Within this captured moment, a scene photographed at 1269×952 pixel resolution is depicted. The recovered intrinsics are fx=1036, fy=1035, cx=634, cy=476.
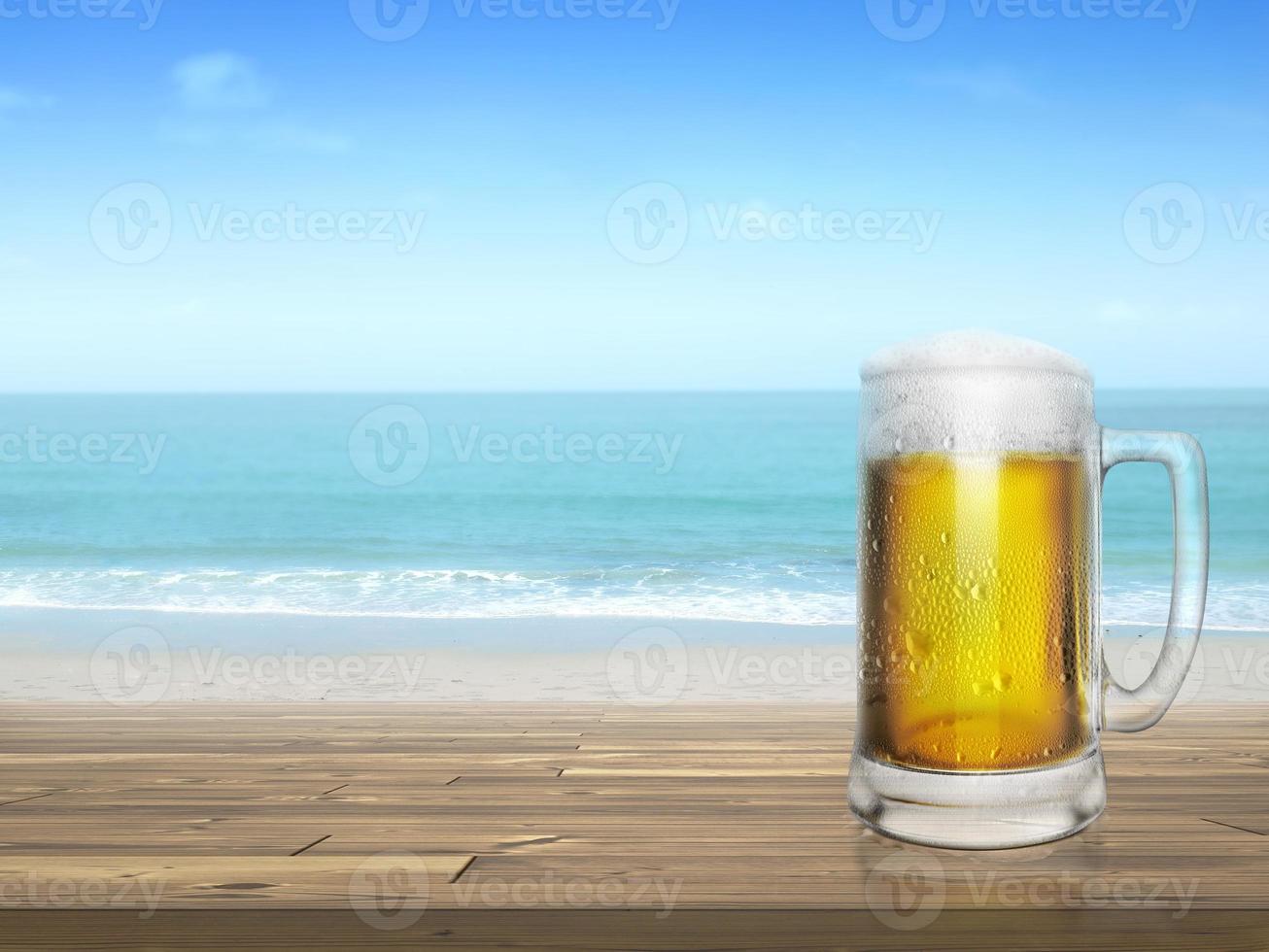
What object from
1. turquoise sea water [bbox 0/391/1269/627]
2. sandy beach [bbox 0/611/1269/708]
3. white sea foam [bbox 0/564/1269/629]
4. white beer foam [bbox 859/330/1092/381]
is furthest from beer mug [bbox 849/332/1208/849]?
turquoise sea water [bbox 0/391/1269/627]

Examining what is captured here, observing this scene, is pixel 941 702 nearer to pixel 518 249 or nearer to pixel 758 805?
pixel 758 805

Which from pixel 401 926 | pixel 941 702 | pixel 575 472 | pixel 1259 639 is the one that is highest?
pixel 575 472

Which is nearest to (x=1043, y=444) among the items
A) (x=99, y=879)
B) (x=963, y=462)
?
(x=963, y=462)

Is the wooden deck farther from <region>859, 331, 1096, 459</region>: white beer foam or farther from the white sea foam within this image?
the white sea foam

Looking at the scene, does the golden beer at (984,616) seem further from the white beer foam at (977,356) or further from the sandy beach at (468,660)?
the sandy beach at (468,660)

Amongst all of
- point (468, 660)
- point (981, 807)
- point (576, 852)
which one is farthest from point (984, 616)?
point (468, 660)

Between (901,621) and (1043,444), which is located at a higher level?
(1043,444)
